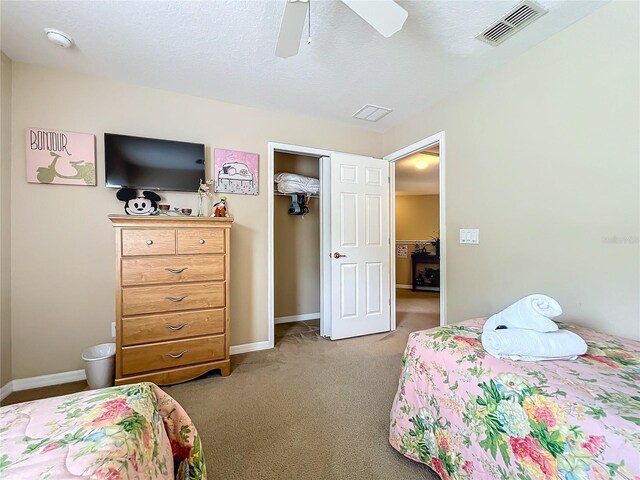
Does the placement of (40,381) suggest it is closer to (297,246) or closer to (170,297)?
(170,297)

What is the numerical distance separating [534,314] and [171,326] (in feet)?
7.47

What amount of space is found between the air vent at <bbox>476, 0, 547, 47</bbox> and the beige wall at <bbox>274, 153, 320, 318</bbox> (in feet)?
7.84

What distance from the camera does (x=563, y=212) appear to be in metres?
1.68

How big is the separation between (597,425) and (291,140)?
2.90 meters

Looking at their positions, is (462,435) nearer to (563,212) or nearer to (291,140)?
(563,212)

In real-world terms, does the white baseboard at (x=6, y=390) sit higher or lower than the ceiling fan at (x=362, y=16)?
lower

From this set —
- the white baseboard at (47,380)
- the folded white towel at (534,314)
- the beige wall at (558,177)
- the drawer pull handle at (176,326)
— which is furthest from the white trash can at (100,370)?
the beige wall at (558,177)

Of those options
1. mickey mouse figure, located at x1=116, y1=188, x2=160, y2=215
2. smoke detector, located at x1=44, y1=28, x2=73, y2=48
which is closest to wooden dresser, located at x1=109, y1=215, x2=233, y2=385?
mickey mouse figure, located at x1=116, y1=188, x2=160, y2=215

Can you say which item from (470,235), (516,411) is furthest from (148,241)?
(470,235)

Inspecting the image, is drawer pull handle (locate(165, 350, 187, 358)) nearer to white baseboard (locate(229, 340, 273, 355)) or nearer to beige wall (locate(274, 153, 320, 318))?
white baseboard (locate(229, 340, 273, 355))

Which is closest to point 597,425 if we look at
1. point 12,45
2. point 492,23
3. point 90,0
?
point 492,23

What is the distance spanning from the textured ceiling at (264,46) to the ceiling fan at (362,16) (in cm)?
24

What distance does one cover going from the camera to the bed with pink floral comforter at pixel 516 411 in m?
0.74

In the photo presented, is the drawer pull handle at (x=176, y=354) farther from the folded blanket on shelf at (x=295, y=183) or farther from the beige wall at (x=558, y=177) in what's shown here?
the beige wall at (x=558, y=177)
